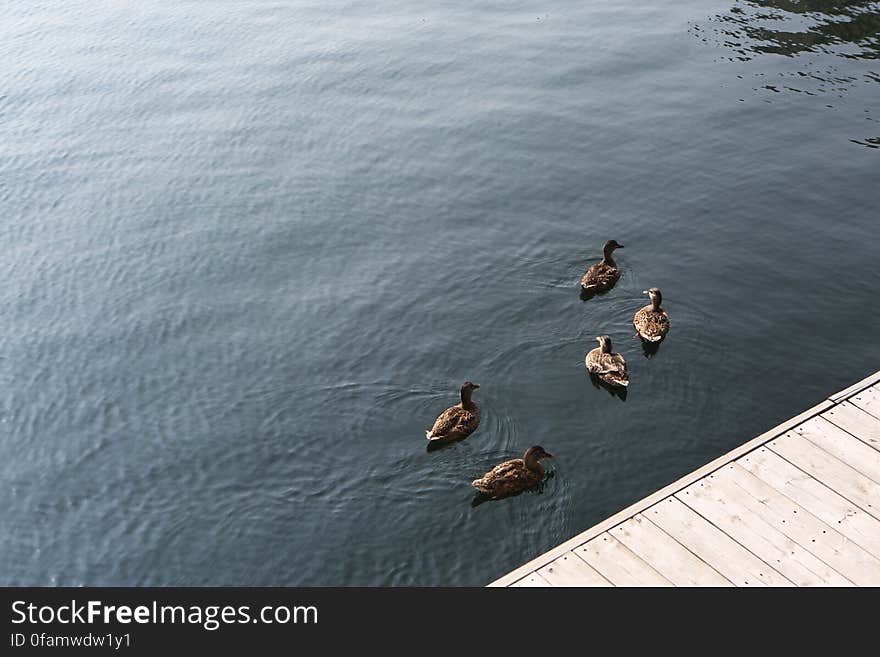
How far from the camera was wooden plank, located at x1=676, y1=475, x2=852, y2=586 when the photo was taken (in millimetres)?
15906

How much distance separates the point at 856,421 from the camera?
1897 centimetres

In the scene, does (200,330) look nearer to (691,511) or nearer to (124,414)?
(124,414)

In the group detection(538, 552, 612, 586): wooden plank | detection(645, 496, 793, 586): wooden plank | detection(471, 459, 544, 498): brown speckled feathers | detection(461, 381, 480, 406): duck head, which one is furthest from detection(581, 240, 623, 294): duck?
detection(538, 552, 612, 586): wooden plank

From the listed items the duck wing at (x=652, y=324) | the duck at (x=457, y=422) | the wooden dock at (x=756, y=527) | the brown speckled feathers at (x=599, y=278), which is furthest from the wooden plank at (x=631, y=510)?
the brown speckled feathers at (x=599, y=278)

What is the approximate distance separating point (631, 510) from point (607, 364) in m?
5.94

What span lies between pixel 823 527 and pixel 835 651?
9.15 feet

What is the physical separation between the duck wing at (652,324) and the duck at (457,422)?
5168 millimetres

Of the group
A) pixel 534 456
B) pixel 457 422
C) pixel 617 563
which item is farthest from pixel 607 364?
pixel 617 563

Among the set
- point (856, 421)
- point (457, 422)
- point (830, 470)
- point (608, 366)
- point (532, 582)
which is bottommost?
point (457, 422)

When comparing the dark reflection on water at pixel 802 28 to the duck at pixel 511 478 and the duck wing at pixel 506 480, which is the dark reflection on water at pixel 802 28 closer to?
the duck at pixel 511 478

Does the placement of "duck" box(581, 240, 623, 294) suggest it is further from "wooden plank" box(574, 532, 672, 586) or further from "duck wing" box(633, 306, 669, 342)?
"wooden plank" box(574, 532, 672, 586)

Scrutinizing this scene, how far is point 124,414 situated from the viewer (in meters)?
23.4

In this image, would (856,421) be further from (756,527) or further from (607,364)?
(607,364)

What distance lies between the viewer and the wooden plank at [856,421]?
18.6m
